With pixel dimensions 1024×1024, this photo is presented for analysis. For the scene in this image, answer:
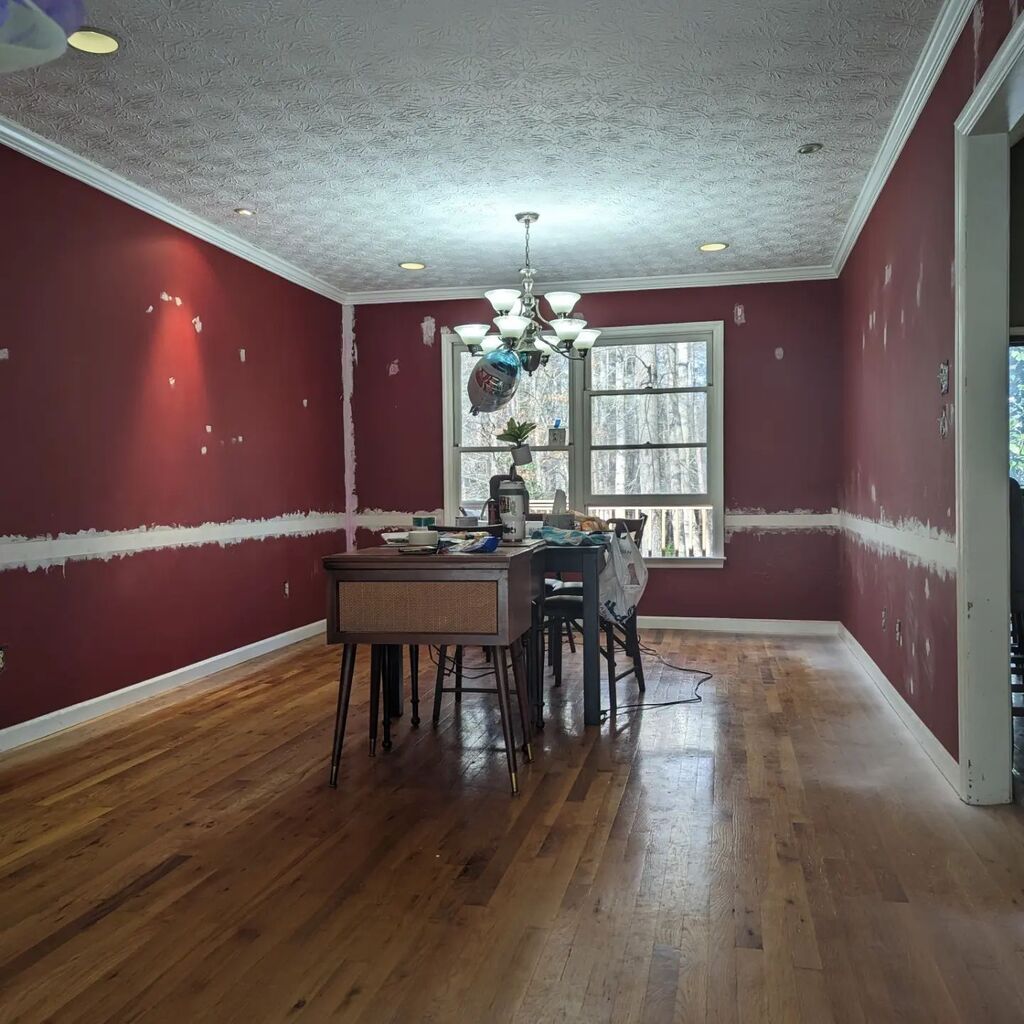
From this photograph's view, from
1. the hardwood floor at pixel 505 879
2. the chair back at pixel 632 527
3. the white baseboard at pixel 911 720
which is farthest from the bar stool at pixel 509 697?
the white baseboard at pixel 911 720

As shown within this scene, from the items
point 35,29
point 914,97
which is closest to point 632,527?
point 914,97

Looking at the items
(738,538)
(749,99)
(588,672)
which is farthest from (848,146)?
(738,538)

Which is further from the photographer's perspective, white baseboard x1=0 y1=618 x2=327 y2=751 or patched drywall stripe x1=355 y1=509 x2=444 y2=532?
patched drywall stripe x1=355 y1=509 x2=444 y2=532

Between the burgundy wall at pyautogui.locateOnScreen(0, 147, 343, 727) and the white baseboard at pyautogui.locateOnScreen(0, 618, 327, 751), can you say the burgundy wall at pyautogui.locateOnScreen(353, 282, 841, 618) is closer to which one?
the burgundy wall at pyautogui.locateOnScreen(0, 147, 343, 727)

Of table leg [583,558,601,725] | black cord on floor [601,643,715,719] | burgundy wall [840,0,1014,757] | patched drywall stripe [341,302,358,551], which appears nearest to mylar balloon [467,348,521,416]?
patched drywall stripe [341,302,358,551]

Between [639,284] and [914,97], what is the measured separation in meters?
3.31

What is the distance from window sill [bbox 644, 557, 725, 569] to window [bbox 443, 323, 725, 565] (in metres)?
0.01

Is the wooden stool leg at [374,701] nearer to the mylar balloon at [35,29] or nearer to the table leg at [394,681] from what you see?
the table leg at [394,681]

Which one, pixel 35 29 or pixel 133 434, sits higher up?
pixel 35 29

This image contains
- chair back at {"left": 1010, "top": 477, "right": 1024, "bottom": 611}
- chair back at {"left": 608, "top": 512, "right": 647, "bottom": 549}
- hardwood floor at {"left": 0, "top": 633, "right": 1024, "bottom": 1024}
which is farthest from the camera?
chair back at {"left": 608, "top": 512, "right": 647, "bottom": 549}

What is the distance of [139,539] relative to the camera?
186 inches

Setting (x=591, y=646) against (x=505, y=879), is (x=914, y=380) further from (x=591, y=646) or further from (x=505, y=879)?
(x=505, y=879)

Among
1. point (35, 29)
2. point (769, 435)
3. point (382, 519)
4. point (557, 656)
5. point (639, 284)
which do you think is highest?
point (639, 284)

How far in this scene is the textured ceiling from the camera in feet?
9.98
